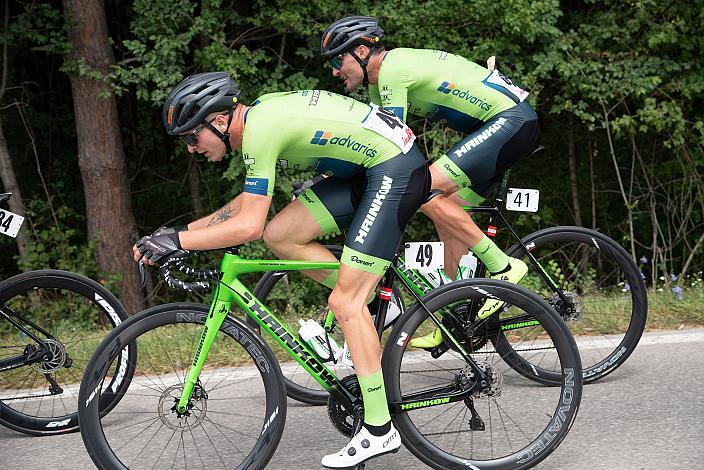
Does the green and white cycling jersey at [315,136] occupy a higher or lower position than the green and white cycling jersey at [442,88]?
lower

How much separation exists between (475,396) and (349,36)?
218 centimetres

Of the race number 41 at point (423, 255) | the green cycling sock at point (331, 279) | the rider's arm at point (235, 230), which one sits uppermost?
the rider's arm at point (235, 230)

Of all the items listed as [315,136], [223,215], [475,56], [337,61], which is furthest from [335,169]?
[475,56]

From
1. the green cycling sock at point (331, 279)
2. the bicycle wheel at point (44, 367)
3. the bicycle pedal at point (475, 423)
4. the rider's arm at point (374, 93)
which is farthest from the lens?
the rider's arm at point (374, 93)

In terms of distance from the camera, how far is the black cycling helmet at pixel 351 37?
5211mm

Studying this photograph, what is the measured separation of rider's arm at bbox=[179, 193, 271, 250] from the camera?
3803mm

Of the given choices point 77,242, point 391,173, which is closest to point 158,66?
point 77,242

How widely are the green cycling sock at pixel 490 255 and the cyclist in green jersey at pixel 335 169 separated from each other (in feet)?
3.02

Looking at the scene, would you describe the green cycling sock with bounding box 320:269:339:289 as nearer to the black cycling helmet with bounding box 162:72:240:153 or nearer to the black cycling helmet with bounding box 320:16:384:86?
the black cycling helmet with bounding box 162:72:240:153

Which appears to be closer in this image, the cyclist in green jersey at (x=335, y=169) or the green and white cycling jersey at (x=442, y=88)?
the cyclist in green jersey at (x=335, y=169)

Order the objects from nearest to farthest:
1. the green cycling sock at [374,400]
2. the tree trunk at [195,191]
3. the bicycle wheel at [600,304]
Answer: the green cycling sock at [374,400], the bicycle wheel at [600,304], the tree trunk at [195,191]

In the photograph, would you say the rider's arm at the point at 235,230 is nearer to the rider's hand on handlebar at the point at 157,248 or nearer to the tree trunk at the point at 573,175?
the rider's hand on handlebar at the point at 157,248

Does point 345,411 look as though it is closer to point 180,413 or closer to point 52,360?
point 180,413

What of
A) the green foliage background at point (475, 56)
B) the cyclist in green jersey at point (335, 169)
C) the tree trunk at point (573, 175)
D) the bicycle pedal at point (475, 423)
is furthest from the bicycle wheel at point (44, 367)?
the tree trunk at point (573, 175)
